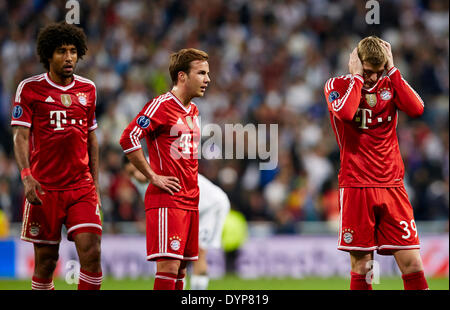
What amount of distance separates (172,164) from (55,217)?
3.55 feet

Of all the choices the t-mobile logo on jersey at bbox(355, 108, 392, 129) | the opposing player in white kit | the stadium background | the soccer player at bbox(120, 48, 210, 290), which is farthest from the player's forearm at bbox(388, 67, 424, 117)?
the stadium background

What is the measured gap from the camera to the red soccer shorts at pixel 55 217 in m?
6.48

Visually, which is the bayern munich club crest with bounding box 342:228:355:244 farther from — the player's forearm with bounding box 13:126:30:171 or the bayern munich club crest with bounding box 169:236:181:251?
the player's forearm with bounding box 13:126:30:171

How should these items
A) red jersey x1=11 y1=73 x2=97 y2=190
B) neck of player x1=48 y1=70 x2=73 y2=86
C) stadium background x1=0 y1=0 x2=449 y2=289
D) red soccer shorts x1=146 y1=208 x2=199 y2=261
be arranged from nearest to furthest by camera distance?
red soccer shorts x1=146 y1=208 x2=199 y2=261, red jersey x1=11 y1=73 x2=97 y2=190, neck of player x1=48 y1=70 x2=73 y2=86, stadium background x1=0 y1=0 x2=449 y2=289

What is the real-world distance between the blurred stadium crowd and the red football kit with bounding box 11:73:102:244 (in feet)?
24.6

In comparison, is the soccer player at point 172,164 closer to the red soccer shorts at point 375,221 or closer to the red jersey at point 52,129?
the red jersey at point 52,129

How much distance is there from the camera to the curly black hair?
21.4 ft

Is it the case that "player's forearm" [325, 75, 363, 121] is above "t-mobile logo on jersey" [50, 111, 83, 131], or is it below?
above

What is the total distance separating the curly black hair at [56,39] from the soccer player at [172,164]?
0.83 meters

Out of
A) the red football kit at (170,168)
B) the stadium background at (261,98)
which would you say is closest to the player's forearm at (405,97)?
the red football kit at (170,168)

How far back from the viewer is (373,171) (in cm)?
647
